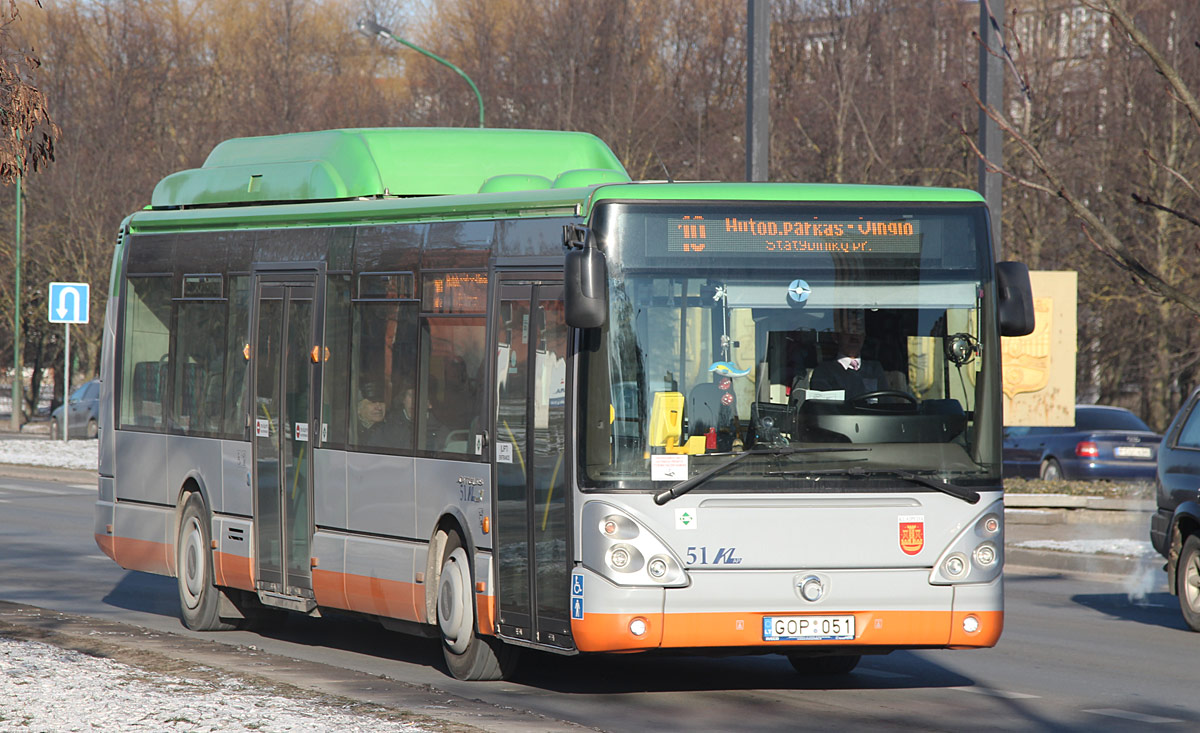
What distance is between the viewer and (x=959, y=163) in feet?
122

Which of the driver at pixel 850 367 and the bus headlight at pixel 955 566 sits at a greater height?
the driver at pixel 850 367

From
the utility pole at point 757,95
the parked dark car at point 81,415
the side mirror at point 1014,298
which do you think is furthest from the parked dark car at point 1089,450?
the parked dark car at point 81,415

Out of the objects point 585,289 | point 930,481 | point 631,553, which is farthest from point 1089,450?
point 585,289

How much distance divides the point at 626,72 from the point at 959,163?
30.2ft

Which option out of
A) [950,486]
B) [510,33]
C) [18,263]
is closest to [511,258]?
[950,486]

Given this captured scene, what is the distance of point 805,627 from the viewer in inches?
356

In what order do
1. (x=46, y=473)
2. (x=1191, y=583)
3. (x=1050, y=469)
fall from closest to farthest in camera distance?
(x=1191, y=583), (x=1050, y=469), (x=46, y=473)

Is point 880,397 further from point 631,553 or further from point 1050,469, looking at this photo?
point 1050,469

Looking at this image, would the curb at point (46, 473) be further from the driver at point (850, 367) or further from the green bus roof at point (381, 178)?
the driver at point (850, 367)

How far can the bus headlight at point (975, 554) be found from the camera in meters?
9.18

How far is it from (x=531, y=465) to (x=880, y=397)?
5.98ft

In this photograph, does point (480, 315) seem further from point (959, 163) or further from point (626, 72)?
point (626, 72)

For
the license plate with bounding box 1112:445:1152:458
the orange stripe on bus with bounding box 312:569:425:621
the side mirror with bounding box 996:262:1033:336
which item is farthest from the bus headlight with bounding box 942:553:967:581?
the license plate with bounding box 1112:445:1152:458

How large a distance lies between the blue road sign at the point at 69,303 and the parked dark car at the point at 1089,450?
54.7 feet
